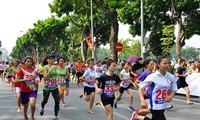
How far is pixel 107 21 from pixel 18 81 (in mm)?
35203

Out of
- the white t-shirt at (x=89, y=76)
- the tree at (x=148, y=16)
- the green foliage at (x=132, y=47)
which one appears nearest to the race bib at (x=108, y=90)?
the white t-shirt at (x=89, y=76)

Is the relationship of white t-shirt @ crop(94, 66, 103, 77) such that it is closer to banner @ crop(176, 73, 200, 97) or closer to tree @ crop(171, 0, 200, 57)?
banner @ crop(176, 73, 200, 97)

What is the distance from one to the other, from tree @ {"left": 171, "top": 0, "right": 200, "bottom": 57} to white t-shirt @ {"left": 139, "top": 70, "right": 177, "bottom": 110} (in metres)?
20.8

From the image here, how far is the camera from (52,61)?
882 cm

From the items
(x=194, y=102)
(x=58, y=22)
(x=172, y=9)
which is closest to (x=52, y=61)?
(x=194, y=102)

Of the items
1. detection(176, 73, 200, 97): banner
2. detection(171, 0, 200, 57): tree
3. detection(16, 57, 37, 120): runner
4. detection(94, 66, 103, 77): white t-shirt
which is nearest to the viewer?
detection(16, 57, 37, 120): runner

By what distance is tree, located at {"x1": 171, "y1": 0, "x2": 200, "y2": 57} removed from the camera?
83.1 ft

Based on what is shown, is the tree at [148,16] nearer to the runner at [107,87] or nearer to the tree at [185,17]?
the tree at [185,17]

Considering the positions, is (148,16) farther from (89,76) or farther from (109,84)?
(109,84)

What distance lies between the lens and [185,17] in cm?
2909

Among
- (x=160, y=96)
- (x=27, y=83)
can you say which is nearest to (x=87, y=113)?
(x=27, y=83)

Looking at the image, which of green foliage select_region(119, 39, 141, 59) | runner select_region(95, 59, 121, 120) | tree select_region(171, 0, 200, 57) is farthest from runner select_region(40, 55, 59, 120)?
green foliage select_region(119, 39, 141, 59)

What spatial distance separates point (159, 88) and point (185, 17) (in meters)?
25.2

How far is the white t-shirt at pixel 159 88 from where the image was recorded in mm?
5066
